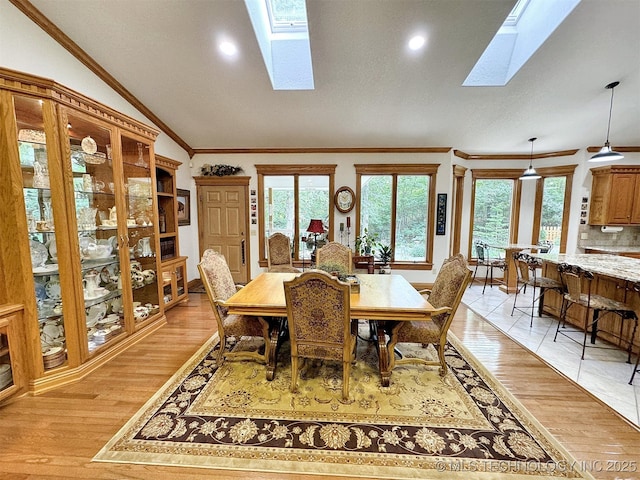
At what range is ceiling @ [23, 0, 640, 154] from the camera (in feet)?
8.27

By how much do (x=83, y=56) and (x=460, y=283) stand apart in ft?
15.0

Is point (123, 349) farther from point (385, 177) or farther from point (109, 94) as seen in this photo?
point (385, 177)

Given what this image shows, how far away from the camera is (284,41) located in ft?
10.7

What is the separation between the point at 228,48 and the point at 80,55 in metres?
1.66

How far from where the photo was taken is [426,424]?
182 centimetres

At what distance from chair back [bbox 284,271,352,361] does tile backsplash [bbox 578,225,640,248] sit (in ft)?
19.1

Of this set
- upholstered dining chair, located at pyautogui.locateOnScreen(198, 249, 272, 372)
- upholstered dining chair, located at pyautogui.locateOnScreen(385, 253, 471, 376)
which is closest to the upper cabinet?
upholstered dining chair, located at pyautogui.locateOnScreen(385, 253, 471, 376)

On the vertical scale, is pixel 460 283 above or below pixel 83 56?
below

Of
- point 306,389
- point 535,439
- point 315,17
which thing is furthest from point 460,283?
point 315,17

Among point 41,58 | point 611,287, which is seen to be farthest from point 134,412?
point 611,287

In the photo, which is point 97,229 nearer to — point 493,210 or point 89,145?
point 89,145

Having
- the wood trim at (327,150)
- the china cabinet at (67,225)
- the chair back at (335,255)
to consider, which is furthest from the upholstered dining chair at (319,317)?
the wood trim at (327,150)

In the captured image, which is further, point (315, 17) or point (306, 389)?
point (315, 17)

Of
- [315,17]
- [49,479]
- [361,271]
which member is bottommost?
[49,479]
